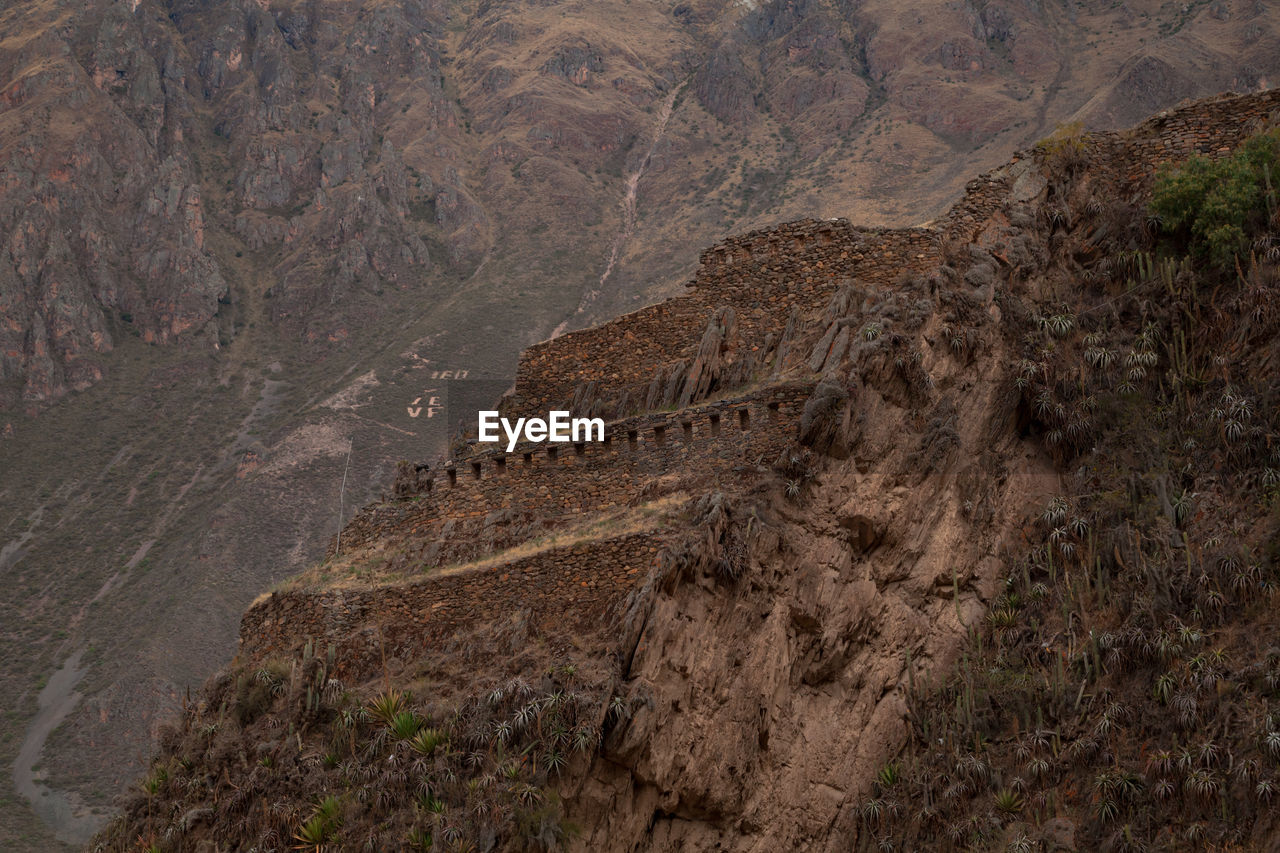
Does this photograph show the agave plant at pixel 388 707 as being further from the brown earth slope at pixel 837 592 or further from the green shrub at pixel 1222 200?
the green shrub at pixel 1222 200

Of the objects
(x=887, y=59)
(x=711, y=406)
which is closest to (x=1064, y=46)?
(x=887, y=59)

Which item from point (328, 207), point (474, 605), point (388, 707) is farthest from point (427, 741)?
point (328, 207)

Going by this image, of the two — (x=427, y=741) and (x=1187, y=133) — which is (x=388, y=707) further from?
(x=1187, y=133)

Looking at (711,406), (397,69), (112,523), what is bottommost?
(112,523)

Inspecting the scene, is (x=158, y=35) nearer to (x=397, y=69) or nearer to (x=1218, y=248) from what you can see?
(x=397, y=69)

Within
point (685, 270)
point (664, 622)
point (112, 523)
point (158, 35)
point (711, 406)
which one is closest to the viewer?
point (664, 622)

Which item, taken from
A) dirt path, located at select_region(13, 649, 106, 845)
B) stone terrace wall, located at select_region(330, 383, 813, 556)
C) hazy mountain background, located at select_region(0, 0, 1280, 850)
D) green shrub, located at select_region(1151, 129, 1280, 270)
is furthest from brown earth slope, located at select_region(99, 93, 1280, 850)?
hazy mountain background, located at select_region(0, 0, 1280, 850)
